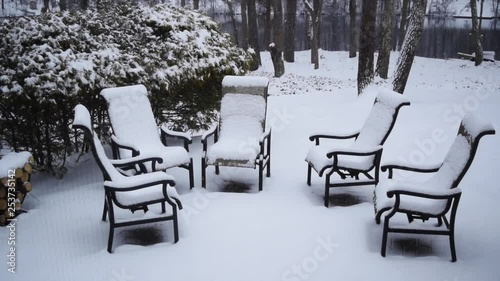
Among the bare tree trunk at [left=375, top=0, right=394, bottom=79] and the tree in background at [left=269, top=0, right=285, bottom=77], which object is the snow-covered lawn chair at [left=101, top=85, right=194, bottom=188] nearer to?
the bare tree trunk at [left=375, top=0, right=394, bottom=79]

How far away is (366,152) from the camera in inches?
200

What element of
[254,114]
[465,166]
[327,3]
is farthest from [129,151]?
[327,3]

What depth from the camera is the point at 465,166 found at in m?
3.88

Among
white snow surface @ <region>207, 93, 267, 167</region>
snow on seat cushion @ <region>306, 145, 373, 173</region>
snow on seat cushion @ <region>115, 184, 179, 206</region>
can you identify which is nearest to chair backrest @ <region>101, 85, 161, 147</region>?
white snow surface @ <region>207, 93, 267, 167</region>

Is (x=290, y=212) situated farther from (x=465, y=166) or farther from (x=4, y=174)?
(x=4, y=174)

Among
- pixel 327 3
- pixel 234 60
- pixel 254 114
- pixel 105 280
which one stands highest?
pixel 327 3

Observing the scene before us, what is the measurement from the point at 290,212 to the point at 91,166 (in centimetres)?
354

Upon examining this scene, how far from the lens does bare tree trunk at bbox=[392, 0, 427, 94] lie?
33.1 ft

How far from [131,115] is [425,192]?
4030mm

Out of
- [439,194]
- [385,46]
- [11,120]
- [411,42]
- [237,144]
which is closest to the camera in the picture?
Result: [439,194]

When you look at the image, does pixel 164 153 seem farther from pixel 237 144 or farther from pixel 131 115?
pixel 237 144

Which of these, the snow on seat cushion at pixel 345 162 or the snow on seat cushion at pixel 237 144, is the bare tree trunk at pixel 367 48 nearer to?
the snow on seat cushion at pixel 237 144

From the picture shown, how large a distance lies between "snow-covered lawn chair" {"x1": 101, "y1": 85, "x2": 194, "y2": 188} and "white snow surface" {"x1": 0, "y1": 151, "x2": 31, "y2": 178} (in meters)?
1.08

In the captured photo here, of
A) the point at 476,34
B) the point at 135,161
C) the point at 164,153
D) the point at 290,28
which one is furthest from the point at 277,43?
the point at 135,161
